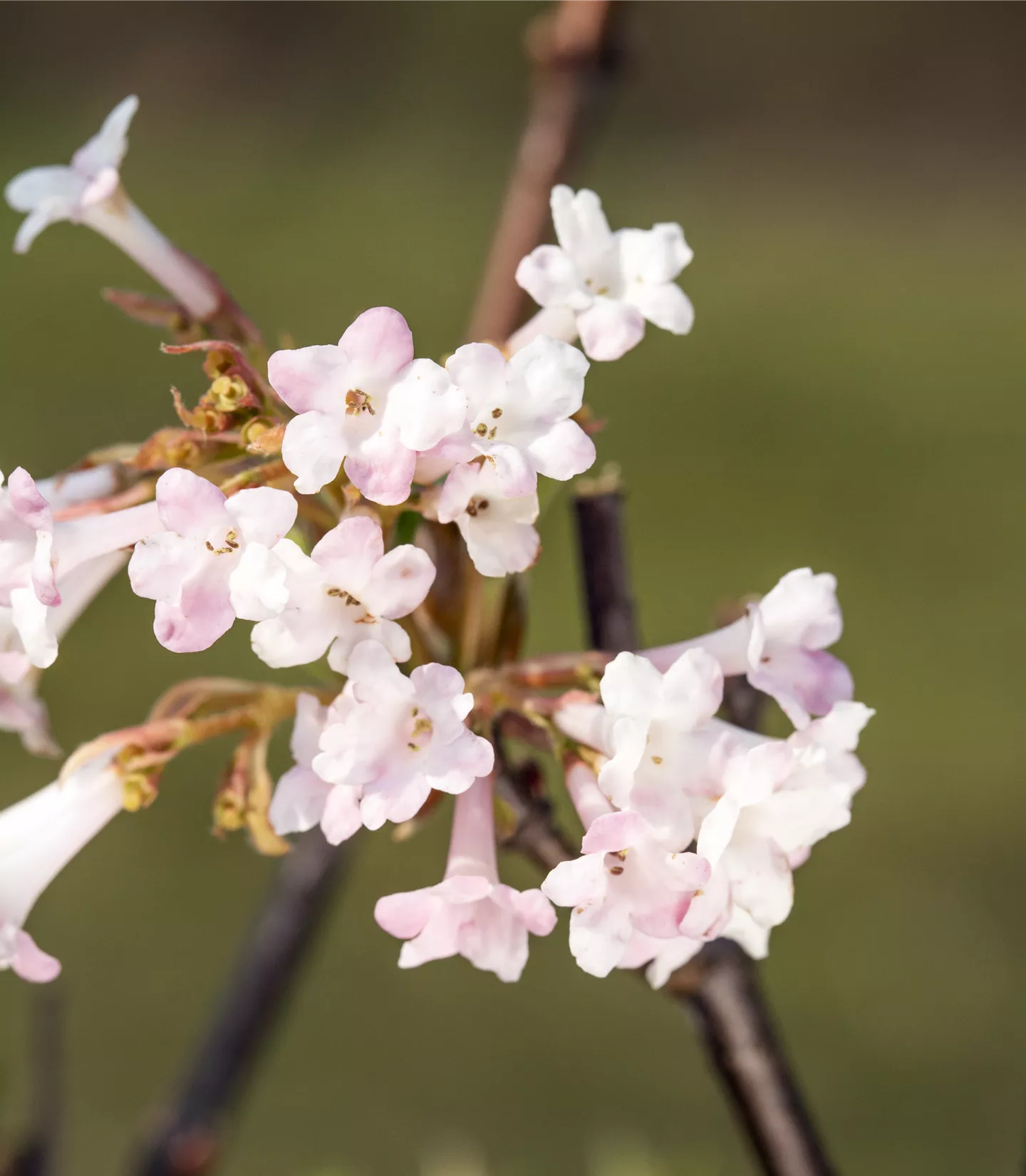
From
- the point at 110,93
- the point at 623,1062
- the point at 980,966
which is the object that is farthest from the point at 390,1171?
the point at 110,93

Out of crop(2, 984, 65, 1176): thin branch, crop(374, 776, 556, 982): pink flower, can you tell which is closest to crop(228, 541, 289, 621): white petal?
crop(374, 776, 556, 982): pink flower

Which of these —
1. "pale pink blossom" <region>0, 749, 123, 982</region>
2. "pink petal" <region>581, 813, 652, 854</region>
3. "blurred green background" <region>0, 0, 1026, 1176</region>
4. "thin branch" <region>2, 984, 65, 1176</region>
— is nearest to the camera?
"pink petal" <region>581, 813, 652, 854</region>

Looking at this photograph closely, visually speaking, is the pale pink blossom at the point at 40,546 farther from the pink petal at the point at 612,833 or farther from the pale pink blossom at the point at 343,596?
the pink petal at the point at 612,833

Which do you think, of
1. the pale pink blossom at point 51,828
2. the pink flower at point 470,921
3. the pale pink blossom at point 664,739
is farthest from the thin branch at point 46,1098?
the pale pink blossom at point 664,739

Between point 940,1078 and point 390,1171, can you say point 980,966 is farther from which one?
point 390,1171

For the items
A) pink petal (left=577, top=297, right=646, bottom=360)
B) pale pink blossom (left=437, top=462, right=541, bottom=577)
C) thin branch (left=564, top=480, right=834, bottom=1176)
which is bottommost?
thin branch (left=564, top=480, right=834, bottom=1176)

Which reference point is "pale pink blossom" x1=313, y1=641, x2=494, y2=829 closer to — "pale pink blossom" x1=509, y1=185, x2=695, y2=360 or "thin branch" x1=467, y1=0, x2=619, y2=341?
"pale pink blossom" x1=509, y1=185, x2=695, y2=360
